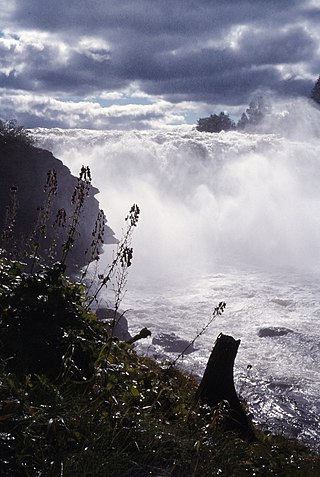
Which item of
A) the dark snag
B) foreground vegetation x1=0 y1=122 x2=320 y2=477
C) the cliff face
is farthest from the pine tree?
foreground vegetation x1=0 y1=122 x2=320 y2=477

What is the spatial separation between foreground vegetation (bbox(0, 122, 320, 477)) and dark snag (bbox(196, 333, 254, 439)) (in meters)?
1.16

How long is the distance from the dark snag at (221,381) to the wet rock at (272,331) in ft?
44.7

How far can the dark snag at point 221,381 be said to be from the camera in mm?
6180

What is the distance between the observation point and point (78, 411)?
141 inches

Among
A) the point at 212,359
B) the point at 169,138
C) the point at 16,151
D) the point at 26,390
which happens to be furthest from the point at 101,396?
the point at 169,138

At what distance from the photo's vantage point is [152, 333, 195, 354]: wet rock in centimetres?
1745

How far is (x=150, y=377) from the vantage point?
18.0 feet

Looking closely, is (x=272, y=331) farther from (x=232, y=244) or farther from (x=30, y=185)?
(x=232, y=244)

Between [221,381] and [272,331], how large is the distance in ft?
45.9

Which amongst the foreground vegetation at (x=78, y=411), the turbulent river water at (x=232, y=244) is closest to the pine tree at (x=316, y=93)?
the turbulent river water at (x=232, y=244)

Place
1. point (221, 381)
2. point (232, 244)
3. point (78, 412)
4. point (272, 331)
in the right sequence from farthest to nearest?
point (232, 244) → point (272, 331) → point (221, 381) → point (78, 412)

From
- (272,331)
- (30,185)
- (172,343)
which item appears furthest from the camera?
(30,185)

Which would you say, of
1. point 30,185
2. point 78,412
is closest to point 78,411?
point 78,412

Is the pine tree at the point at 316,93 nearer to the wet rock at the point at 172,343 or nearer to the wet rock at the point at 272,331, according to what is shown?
the wet rock at the point at 272,331
